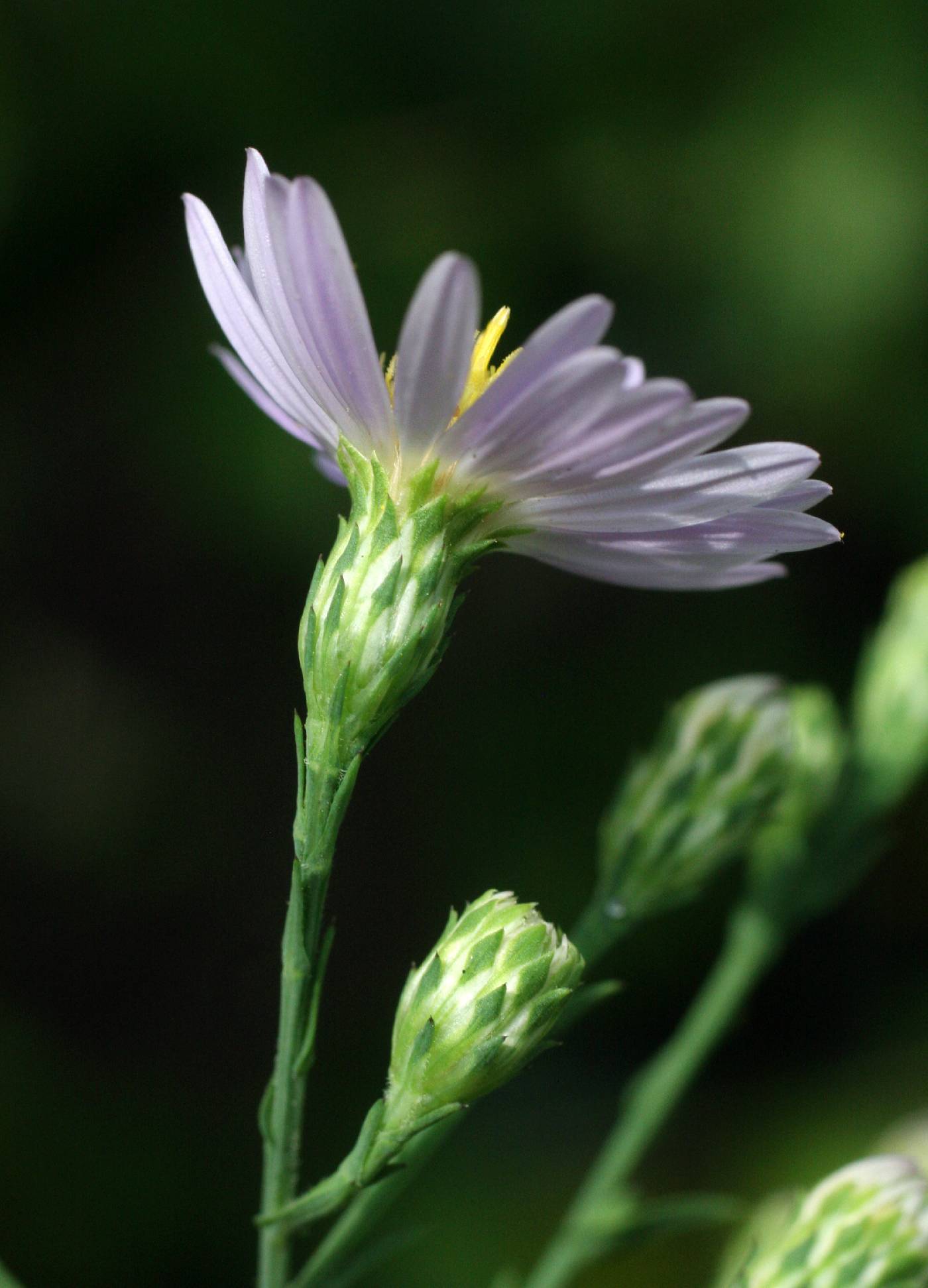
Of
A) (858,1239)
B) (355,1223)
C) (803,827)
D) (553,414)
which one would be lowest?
(858,1239)

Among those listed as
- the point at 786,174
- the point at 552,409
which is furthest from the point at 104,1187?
the point at 786,174

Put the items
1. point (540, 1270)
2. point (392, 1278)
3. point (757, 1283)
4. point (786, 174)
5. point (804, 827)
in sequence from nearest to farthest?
1. point (757, 1283)
2. point (540, 1270)
3. point (804, 827)
4. point (392, 1278)
5. point (786, 174)

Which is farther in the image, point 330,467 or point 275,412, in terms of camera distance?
point 330,467

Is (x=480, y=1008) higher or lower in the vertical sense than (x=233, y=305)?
lower

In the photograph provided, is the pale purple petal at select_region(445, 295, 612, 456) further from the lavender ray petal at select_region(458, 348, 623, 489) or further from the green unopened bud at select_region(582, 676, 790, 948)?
the green unopened bud at select_region(582, 676, 790, 948)

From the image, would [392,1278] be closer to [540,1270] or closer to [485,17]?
[540,1270]

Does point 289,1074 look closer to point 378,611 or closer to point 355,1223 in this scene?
point 355,1223

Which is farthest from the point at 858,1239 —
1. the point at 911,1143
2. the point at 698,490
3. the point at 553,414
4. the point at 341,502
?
the point at 341,502
